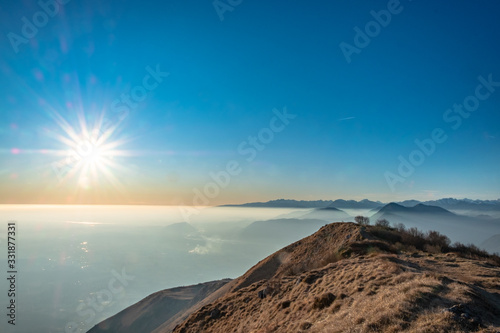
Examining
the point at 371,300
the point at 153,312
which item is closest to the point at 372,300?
the point at 371,300

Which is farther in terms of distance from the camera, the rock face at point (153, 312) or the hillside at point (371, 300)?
the rock face at point (153, 312)

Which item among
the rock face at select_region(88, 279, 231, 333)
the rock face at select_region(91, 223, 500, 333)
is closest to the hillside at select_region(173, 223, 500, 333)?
the rock face at select_region(91, 223, 500, 333)

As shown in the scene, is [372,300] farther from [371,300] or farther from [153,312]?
[153,312]

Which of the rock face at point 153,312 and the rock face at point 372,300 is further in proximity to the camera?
the rock face at point 153,312

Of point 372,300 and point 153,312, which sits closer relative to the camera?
point 372,300

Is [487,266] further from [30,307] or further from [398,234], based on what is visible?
[30,307]

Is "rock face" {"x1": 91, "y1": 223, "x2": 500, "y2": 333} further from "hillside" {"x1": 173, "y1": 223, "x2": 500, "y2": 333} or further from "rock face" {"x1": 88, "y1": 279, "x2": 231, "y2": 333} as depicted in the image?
"rock face" {"x1": 88, "y1": 279, "x2": 231, "y2": 333}

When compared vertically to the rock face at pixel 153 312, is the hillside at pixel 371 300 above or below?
above

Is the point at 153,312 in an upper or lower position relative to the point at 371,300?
lower

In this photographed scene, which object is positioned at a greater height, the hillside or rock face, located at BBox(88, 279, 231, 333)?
the hillside

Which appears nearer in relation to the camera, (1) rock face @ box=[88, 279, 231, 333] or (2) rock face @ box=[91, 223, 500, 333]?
(2) rock face @ box=[91, 223, 500, 333]

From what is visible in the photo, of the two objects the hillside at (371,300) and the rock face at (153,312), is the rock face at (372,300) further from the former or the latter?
the rock face at (153,312)

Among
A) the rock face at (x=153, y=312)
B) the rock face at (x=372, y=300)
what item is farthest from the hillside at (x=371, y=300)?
the rock face at (x=153, y=312)
